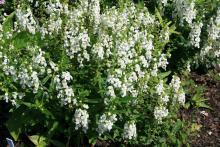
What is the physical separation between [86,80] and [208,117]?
2210 millimetres

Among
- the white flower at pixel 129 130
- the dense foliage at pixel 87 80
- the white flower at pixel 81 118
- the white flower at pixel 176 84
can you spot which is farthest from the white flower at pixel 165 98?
the white flower at pixel 81 118

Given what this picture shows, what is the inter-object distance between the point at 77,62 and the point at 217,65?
3.07 metres

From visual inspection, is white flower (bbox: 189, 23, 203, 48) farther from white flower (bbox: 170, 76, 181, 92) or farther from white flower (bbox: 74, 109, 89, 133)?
white flower (bbox: 74, 109, 89, 133)

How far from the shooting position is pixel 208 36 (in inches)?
256

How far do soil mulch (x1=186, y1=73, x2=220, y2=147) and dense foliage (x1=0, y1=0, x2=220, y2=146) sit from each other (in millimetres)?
593

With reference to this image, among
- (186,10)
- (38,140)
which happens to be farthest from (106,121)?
(186,10)

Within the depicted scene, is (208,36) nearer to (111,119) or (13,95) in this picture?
(111,119)

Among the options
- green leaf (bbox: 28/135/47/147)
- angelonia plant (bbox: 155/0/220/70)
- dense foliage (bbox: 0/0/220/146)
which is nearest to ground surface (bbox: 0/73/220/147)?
green leaf (bbox: 28/135/47/147)

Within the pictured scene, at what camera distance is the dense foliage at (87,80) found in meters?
4.57

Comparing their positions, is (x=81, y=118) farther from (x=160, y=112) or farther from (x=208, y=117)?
(x=208, y=117)

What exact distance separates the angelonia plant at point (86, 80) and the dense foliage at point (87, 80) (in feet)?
0.03

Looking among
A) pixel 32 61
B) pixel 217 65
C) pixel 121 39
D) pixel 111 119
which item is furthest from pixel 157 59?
pixel 217 65

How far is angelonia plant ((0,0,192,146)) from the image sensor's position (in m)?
4.57

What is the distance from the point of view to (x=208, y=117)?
632cm
